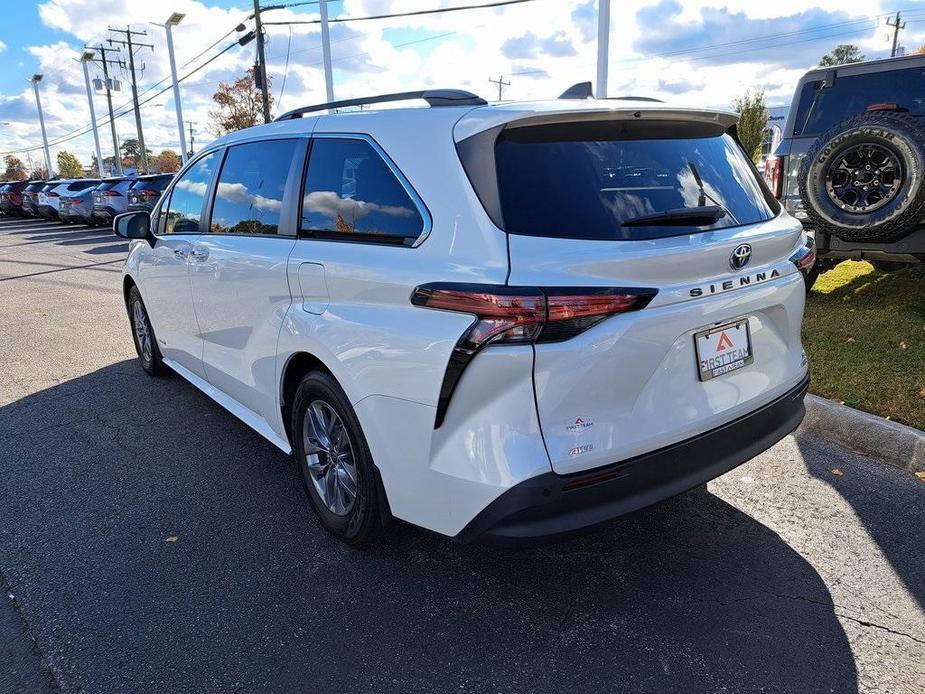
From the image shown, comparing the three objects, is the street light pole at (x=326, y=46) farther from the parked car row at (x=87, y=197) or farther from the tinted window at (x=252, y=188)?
the tinted window at (x=252, y=188)

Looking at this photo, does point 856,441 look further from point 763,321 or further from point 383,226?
point 383,226

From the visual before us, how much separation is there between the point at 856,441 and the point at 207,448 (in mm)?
3877

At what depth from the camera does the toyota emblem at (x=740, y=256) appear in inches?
97.6

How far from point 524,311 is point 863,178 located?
483cm

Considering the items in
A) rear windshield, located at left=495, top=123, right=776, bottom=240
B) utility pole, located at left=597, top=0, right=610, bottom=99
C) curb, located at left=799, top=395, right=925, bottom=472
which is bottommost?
curb, located at left=799, top=395, right=925, bottom=472

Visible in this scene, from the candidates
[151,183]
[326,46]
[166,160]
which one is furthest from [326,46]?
[166,160]

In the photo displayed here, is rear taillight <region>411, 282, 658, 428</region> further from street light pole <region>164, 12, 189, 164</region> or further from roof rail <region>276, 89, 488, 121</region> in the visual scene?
street light pole <region>164, 12, 189, 164</region>

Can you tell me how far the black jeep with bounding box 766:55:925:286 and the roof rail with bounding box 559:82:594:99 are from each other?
3.44 m

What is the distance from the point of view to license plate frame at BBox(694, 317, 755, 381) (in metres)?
2.39

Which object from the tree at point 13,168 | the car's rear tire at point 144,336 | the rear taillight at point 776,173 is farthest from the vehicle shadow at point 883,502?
the tree at point 13,168

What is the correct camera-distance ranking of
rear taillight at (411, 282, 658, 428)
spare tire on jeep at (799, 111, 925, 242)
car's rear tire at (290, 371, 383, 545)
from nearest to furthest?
1. rear taillight at (411, 282, 658, 428)
2. car's rear tire at (290, 371, 383, 545)
3. spare tire on jeep at (799, 111, 925, 242)

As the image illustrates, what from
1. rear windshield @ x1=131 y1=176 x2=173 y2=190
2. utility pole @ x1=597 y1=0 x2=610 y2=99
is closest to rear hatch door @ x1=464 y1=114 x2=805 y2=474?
utility pole @ x1=597 y1=0 x2=610 y2=99

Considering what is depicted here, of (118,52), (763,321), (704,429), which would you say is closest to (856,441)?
(763,321)

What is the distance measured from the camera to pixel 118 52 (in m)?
50.1
